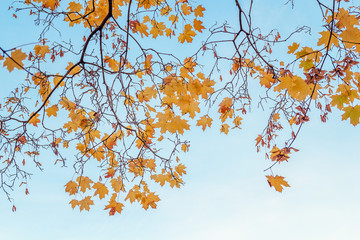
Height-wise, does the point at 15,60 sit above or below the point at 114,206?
above

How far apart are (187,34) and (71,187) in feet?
5.23

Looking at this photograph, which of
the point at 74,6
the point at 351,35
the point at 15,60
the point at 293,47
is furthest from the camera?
the point at 74,6

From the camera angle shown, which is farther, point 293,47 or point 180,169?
point 180,169

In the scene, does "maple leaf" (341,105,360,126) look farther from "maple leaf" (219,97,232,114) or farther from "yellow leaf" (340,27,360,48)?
"maple leaf" (219,97,232,114)

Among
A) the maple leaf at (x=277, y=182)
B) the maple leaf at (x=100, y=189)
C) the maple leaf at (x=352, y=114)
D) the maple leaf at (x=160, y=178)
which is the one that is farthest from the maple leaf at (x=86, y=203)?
the maple leaf at (x=352, y=114)

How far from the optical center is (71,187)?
100 inches

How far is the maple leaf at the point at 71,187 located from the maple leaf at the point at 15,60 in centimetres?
120

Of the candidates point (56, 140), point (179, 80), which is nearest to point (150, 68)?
point (179, 80)

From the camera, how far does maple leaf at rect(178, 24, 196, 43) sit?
2.70m

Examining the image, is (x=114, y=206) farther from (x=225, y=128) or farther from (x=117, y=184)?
(x=225, y=128)

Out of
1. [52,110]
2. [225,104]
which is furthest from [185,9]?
[52,110]

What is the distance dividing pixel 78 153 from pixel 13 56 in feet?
3.50

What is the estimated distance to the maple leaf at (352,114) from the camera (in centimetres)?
183

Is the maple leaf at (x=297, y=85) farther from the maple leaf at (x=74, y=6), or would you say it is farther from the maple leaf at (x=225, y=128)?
the maple leaf at (x=74, y=6)
